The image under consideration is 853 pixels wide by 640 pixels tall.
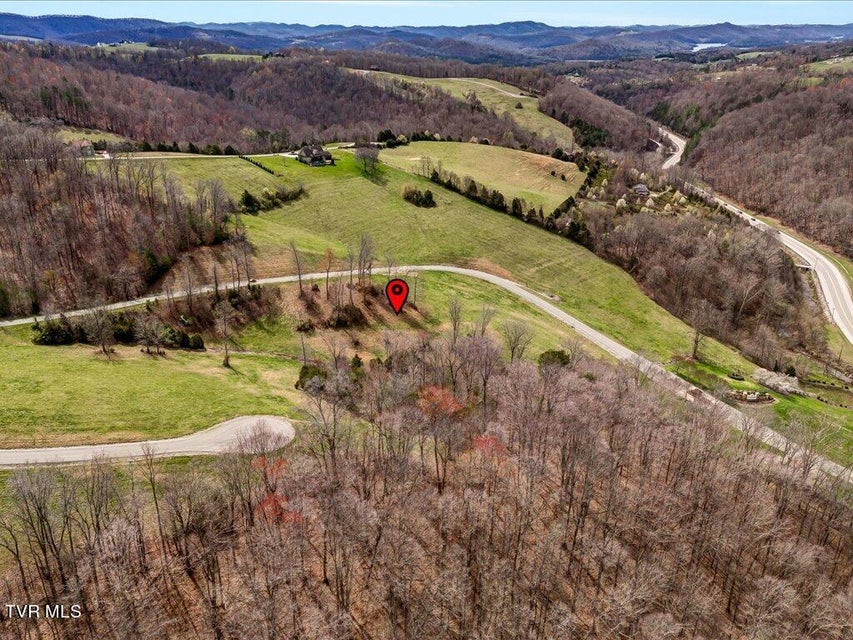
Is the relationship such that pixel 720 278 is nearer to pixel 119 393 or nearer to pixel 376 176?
pixel 376 176

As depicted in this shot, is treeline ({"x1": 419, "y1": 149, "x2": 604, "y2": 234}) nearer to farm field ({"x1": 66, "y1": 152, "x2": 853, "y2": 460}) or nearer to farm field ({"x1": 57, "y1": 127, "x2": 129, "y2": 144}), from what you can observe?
farm field ({"x1": 66, "y1": 152, "x2": 853, "y2": 460})

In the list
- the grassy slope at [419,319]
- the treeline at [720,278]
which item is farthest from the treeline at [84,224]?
the treeline at [720,278]

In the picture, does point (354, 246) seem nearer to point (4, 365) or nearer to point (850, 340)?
point (4, 365)

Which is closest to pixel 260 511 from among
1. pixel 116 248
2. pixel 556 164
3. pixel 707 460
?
pixel 707 460

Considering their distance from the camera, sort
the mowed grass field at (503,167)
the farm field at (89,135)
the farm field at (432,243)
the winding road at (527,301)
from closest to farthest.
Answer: the winding road at (527,301) < the farm field at (432,243) < the mowed grass field at (503,167) < the farm field at (89,135)

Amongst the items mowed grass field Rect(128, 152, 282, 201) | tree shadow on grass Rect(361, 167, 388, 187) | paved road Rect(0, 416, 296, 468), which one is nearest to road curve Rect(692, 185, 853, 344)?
tree shadow on grass Rect(361, 167, 388, 187)

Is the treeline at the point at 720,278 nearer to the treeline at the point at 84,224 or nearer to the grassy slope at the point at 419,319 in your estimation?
the grassy slope at the point at 419,319

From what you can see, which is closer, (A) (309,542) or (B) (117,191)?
(A) (309,542)

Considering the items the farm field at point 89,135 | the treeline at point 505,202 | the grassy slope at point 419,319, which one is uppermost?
the farm field at point 89,135
